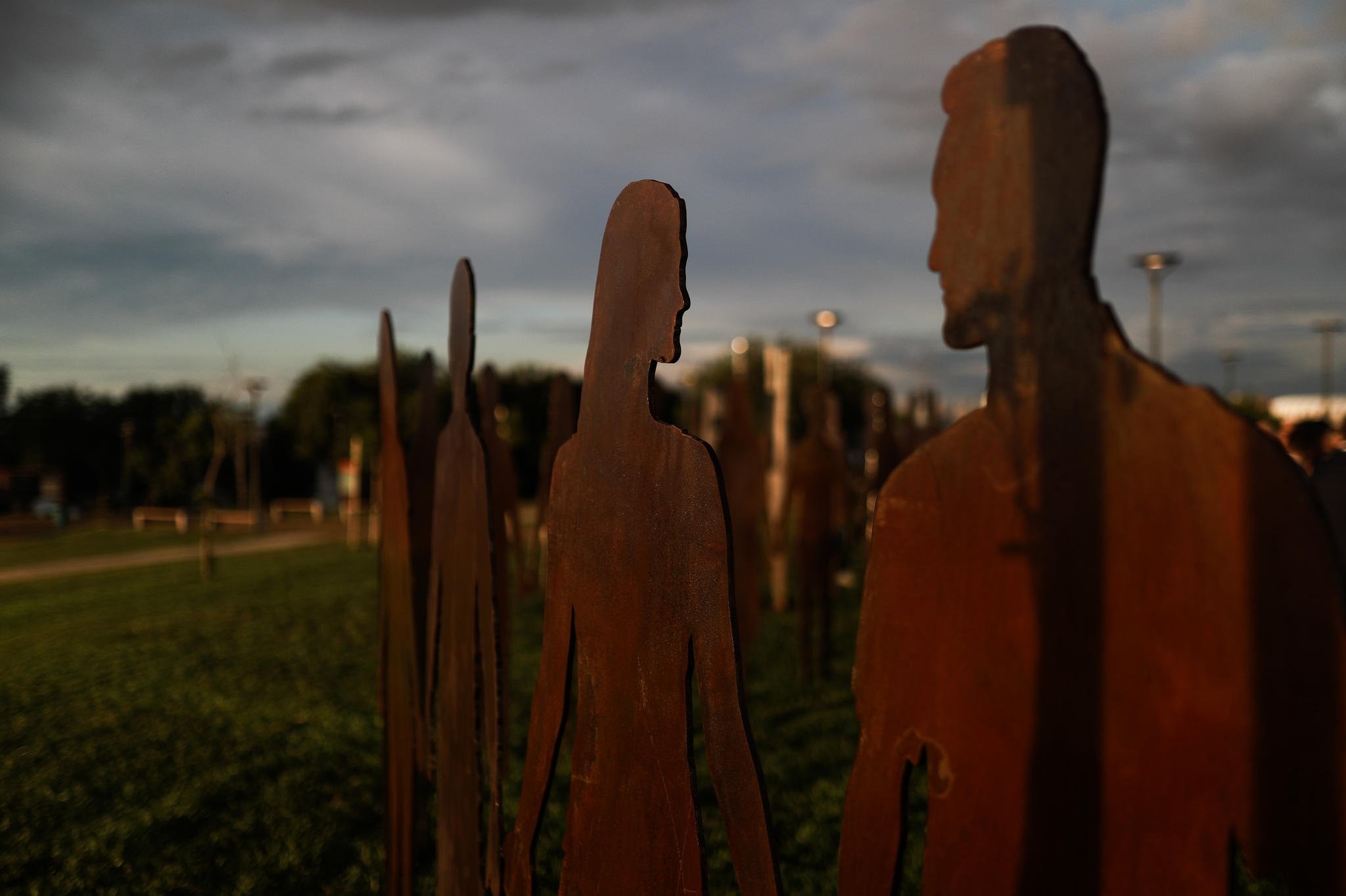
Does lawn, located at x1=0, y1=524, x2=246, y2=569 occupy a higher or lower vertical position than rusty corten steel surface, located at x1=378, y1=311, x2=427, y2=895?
lower

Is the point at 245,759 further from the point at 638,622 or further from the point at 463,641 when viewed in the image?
the point at 638,622

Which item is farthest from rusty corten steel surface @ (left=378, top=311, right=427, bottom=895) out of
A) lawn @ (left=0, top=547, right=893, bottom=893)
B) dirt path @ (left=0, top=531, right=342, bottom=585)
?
dirt path @ (left=0, top=531, right=342, bottom=585)

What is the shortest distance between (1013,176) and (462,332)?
5.74ft

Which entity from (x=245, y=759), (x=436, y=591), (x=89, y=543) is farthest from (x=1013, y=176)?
(x=89, y=543)

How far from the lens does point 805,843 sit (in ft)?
14.9

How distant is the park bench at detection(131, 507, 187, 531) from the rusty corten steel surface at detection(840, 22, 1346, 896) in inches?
1259

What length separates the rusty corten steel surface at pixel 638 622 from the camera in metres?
1.89

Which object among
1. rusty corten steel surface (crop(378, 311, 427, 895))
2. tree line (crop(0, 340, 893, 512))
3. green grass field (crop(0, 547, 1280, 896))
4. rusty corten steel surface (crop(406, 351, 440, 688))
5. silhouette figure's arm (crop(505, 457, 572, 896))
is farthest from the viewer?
tree line (crop(0, 340, 893, 512))

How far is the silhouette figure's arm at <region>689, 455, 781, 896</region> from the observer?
179 centimetres

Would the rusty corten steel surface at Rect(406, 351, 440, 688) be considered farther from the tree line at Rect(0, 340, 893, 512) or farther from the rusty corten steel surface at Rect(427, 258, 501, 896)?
the tree line at Rect(0, 340, 893, 512)

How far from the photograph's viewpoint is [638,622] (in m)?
2.06

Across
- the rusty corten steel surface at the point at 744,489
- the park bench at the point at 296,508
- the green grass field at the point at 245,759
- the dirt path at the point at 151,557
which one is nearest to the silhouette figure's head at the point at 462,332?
the green grass field at the point at 245,759

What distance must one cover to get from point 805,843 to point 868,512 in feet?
23.3

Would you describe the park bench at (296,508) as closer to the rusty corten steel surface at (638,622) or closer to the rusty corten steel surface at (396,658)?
the rusty corten steel surface at (396,658)
